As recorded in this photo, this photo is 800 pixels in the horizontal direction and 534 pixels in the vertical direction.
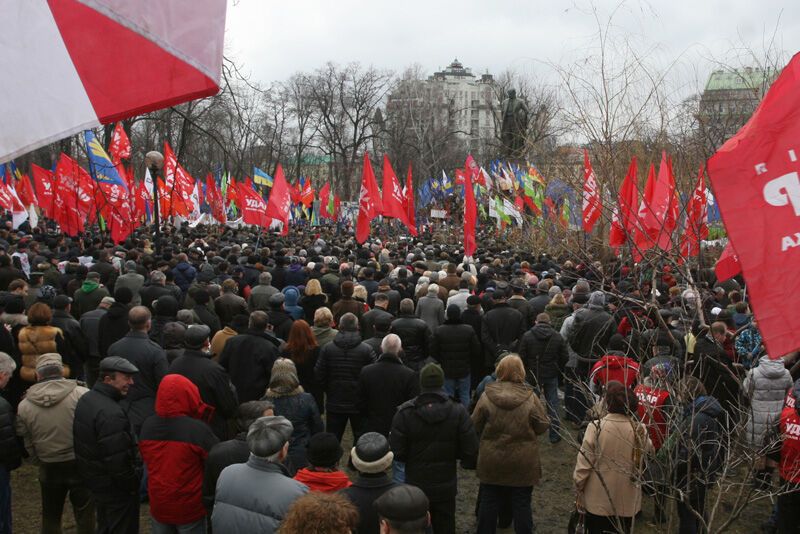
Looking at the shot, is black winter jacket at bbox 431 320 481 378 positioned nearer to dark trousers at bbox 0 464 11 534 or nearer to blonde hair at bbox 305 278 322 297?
blonde hair at bbox 305 278 322 297

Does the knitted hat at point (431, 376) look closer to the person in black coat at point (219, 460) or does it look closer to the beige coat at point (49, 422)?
the person in black coat at point (219, 460)

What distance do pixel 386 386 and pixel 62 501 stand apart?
2.73 metres

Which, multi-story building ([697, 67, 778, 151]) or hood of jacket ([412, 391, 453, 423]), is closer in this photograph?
hood of jacket ([412, 391, 453, 423])

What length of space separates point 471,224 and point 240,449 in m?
8.92

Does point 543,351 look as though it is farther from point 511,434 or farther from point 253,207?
point 253,207

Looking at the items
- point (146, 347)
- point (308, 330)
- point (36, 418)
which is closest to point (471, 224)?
point (308, 330)

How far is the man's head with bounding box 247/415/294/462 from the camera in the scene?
373 cm

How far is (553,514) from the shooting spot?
6.53 meters

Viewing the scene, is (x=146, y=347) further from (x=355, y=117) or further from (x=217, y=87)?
(x=355, y=117)

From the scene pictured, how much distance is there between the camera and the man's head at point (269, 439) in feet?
12.2

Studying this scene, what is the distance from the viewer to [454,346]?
8.00m

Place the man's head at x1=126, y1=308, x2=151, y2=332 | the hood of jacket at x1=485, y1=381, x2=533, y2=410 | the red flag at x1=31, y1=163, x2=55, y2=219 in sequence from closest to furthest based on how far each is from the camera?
the hood of jacket at x1=485, y1=381, x2=533, y2=410
the man's head at x1=126, y1=308, x2=151, y2=332
the red flag at x1=31, y1=163, x2=55, y2=219

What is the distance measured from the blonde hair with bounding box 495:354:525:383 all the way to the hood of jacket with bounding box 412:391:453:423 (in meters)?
0.50

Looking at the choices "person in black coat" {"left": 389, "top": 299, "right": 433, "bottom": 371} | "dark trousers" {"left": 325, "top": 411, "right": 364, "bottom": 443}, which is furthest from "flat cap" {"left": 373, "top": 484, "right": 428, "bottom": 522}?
"person in black coat" {"left": 389, "top": 299, "right": 433, "bottom": 371}
